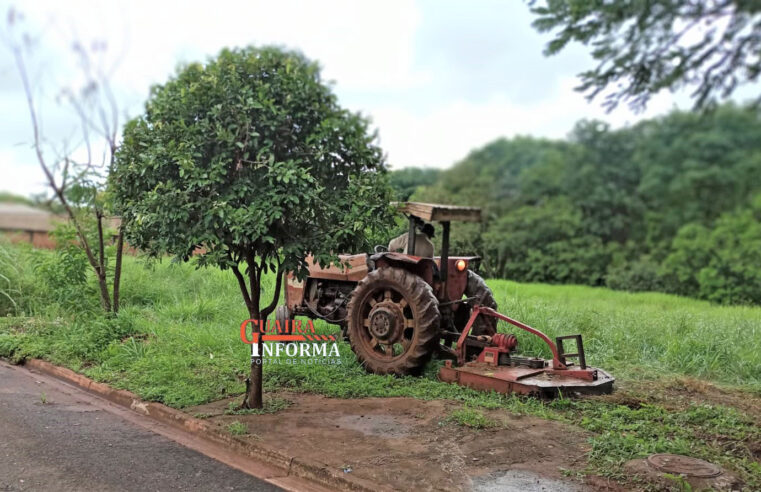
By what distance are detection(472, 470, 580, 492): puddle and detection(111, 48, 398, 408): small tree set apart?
2147 mm

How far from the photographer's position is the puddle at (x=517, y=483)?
157 inches

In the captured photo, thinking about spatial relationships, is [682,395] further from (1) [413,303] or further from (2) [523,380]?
(1) [413,303]

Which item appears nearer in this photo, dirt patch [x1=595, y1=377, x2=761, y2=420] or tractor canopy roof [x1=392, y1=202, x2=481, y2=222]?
dirt patch [x1=595, y1=377, x2=761, y2=420]

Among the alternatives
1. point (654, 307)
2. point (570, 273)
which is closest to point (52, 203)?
point (654, 307)

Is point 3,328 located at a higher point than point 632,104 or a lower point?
lower

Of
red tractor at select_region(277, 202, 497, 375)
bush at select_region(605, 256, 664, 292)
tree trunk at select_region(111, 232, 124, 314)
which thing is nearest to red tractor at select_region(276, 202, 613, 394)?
red tractor at select_region(277, 202, 497, 375)

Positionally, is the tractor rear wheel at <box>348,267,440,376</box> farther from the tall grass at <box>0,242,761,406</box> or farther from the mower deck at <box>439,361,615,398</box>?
the mower deck at <box>439,361,615,398</box>

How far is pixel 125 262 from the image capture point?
12.3 meters

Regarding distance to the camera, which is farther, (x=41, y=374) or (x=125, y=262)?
(x=125, y=262)

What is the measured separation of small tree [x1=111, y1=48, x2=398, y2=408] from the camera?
194 inches

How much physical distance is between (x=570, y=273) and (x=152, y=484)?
18.5 m

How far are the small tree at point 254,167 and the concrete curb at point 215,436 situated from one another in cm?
140

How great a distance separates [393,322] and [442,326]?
78 cm

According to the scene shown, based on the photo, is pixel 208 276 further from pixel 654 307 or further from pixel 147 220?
pixel 654 307
